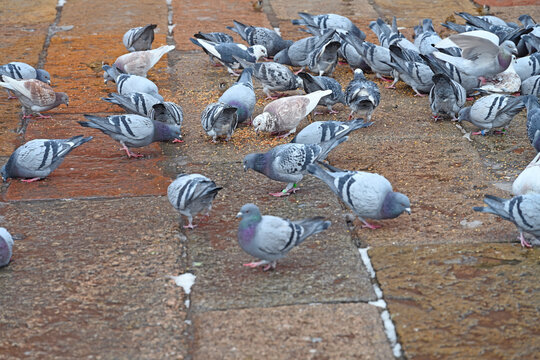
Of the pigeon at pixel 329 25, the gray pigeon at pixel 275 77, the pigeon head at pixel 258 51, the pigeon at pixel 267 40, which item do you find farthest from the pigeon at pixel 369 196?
the pigeon at pixel 329 25

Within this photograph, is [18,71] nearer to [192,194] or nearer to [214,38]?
[214,38]

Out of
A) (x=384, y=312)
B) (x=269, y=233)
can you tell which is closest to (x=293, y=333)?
(x=384, y=312)

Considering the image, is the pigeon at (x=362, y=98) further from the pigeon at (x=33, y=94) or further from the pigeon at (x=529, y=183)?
the pigeon at (x=33, y=94)

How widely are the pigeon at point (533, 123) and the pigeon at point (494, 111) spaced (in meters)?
0.08

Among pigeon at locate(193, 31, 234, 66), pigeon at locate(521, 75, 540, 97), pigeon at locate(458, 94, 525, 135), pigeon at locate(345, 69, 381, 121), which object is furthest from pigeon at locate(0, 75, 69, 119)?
pigeon at locate(521, 75, 540, 97)

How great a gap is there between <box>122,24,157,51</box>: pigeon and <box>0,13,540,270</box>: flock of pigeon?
0.01m

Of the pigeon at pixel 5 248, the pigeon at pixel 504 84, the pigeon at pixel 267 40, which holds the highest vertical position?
the pigeon at pixel 5 248

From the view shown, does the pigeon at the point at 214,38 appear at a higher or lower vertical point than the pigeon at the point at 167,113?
lower

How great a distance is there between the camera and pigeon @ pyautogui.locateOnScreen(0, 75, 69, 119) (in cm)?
666

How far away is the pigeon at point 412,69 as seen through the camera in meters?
7.29

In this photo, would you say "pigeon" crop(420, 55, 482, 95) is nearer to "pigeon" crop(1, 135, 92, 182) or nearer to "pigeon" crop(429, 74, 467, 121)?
"pigeon" crop(429, 74, 467, 121)

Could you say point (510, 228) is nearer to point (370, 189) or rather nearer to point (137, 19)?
point (370, 189)

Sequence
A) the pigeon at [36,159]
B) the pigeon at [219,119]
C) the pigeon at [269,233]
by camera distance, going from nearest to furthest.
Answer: the pigeon at [269,233] → the pigeon at [36,159] → the pigeon at [219,119]

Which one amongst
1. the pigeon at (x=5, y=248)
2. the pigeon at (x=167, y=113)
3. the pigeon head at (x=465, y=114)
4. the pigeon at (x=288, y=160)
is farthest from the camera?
the pigeon head at (x=465, y=114)
